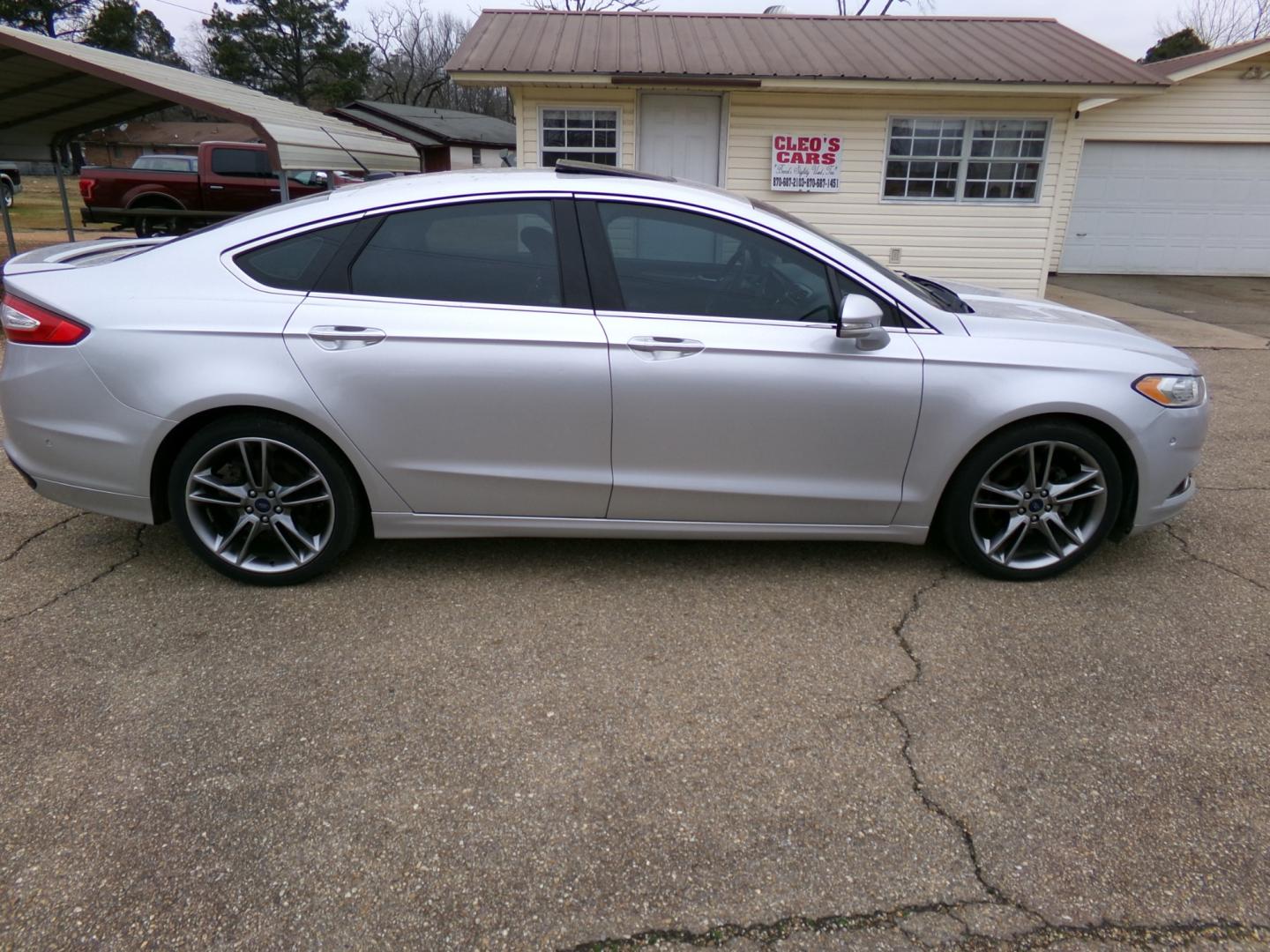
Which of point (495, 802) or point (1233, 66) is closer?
point (495, 802)

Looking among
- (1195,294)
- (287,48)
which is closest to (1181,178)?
(1195,294)

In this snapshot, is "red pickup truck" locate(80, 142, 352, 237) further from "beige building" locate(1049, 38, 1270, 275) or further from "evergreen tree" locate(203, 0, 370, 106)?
"evergreen tree" locate(203, 0, 370, 106)

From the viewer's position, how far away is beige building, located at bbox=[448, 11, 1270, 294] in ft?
32.3

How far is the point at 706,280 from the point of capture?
3.60 m

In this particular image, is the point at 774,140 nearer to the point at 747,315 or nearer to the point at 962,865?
the point at 747,315

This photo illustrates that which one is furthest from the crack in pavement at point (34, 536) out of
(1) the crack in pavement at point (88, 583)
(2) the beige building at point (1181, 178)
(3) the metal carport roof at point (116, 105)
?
(2) the beige building at point (1181, 178)

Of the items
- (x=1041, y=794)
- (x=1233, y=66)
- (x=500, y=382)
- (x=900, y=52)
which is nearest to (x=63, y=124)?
(x=900, y=52)

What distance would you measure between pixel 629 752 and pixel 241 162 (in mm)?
17317

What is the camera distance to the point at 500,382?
332cm

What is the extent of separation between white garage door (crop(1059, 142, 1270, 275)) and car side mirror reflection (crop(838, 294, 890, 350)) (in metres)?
14.6

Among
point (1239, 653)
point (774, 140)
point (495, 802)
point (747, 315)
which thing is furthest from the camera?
point (774, 140)

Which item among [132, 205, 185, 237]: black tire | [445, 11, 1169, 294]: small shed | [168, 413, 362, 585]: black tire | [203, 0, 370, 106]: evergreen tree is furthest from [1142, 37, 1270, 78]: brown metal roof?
[203, 0, 370, 106]: evergreen tree

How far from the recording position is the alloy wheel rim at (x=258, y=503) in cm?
338

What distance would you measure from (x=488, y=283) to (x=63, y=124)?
11.3 m
